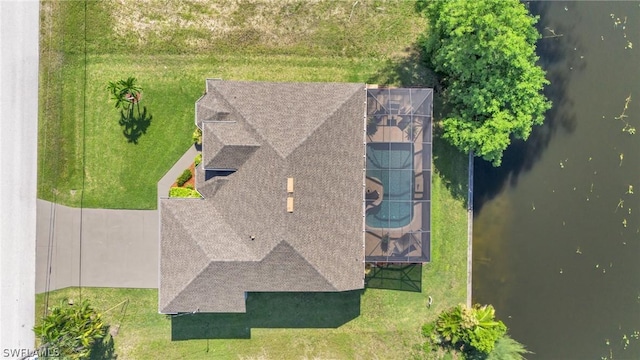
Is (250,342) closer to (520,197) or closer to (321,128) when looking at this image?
(321,128)

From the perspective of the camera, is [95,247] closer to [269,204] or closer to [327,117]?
[269,204]

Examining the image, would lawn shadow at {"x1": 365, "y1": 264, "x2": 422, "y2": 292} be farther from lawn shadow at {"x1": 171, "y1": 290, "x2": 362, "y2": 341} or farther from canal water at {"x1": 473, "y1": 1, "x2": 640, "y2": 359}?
canal water at {"x1": 473, "y1": 1, "x2": 640, "y2": 359}

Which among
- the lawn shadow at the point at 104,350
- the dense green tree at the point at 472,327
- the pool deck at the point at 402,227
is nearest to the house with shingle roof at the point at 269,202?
the pool deck at the point at 402,227

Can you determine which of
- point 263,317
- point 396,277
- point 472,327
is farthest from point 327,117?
point 472,327

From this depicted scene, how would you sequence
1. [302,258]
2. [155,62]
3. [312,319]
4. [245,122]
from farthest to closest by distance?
[312,319] < [155,62] < [245,122] < [302,258]

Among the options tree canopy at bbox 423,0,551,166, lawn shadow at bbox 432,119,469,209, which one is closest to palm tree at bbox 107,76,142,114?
tree canopy at bbox 423,0,551,166

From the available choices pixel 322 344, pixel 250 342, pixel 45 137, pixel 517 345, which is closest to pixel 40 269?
pixel 45 137
